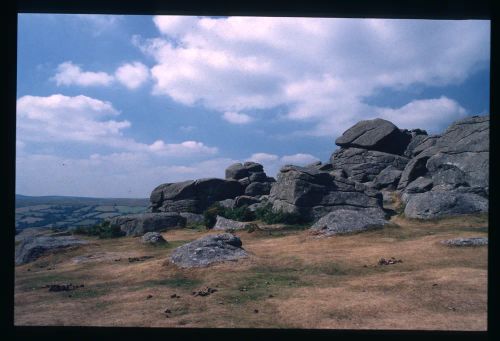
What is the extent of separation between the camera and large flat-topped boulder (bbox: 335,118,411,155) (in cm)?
4684

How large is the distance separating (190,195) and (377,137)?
24.8 m

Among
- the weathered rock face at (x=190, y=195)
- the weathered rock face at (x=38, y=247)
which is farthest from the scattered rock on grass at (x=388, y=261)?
the weathered rock face at (x=190, y=195)

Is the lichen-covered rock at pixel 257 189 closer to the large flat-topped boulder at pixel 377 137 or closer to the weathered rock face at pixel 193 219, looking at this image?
the weathered rock face at pixel 193 219

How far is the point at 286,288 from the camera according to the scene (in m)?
11.9

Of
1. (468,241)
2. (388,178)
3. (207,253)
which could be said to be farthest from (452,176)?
(207,253)

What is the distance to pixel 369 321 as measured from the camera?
342 inches

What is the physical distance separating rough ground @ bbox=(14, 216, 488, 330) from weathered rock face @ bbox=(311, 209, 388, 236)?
3.52 ft

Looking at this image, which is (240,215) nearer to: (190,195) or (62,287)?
(190,195)

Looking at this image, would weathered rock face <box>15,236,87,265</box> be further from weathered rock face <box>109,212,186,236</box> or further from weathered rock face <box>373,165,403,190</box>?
weathered rock face <box>373,165,403,190</box>

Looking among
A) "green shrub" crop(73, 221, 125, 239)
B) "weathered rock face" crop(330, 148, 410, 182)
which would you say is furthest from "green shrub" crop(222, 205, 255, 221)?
"weathered rock face" crop(330, 148, 410, 182)

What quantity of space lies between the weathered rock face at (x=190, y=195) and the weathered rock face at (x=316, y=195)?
12.2 metres

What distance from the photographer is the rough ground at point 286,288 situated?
906 cm
